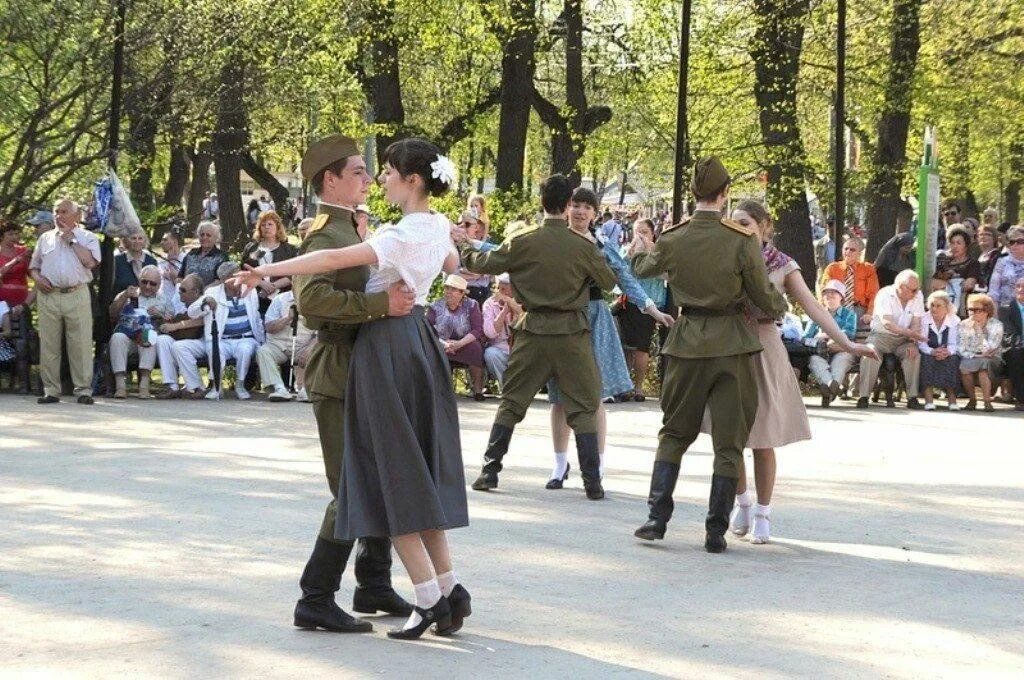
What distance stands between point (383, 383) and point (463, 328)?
11.4 m

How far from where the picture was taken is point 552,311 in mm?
10742

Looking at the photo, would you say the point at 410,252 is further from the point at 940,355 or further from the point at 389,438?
the point at 940,355

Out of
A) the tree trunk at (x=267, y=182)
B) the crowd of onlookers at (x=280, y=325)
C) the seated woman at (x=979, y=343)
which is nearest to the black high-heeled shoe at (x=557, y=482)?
the crowd of onlookers at (x=280, y=325)

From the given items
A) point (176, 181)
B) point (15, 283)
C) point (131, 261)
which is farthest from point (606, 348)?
point (176, 181)

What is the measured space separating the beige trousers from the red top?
1.17m

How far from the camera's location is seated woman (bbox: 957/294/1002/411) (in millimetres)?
18172

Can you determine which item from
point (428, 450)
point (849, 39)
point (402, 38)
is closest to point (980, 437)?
point (428, 450)

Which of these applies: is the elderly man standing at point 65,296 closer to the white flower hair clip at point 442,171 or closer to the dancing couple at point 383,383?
the dancing couple at point 383,383

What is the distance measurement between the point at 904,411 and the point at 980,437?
2.64m

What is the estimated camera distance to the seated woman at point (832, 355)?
1809 centimetres

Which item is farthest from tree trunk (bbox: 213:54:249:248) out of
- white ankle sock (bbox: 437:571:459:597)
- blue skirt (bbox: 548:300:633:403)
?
white ankle sock (bbox: 437:571:459:597)

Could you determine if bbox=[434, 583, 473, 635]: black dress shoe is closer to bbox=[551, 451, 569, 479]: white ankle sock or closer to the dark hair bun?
the dark hair bun

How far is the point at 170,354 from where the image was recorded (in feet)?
56.7

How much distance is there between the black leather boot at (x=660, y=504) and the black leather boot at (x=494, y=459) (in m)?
2.09
